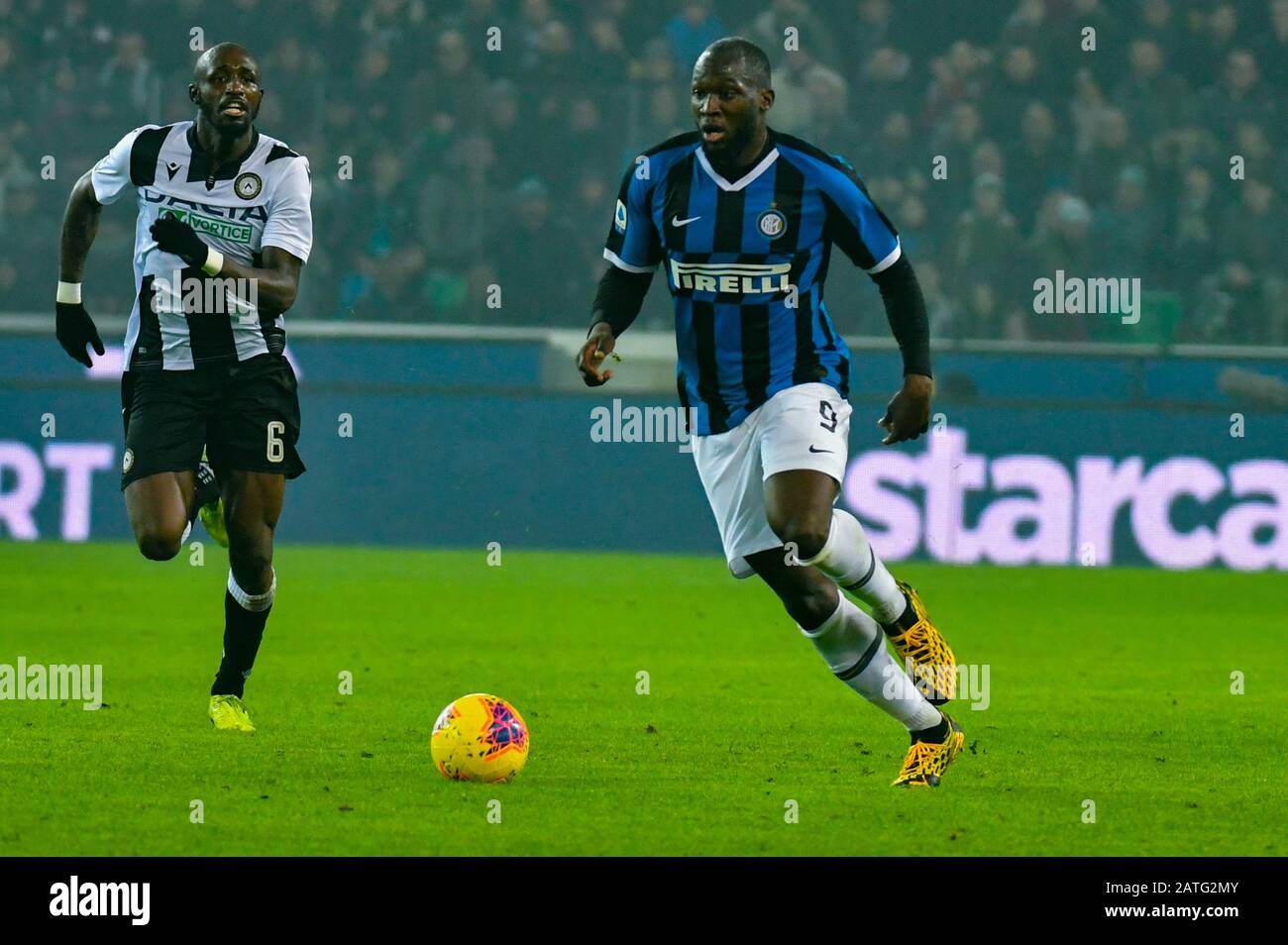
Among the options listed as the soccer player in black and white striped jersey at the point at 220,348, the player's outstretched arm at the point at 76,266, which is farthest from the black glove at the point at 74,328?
the soccer player in black and white striped jersey at the point at 220,348

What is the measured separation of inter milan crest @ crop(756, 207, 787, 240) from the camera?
609cm

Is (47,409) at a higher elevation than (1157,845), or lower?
higher

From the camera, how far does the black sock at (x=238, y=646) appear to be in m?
6.92

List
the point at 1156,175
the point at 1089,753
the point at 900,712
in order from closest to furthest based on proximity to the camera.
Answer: the point at 900,712 < the point at 1089,753 < the point at 1156,175

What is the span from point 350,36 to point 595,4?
1.82m

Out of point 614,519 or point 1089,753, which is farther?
point 614,519

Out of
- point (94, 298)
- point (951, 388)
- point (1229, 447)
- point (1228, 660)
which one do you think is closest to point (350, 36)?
point (94, 298)

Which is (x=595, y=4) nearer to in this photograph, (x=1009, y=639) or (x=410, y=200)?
(x=410, y=200)

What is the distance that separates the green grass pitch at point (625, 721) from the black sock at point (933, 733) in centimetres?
14

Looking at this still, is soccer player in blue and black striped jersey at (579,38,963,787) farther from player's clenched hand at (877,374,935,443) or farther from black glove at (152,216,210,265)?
black glove at (152,216,210,265)

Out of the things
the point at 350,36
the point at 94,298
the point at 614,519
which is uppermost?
the point at 350,36

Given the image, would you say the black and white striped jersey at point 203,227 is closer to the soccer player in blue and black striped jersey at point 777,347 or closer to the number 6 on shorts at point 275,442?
the number 6 on shorts at point 275,442
